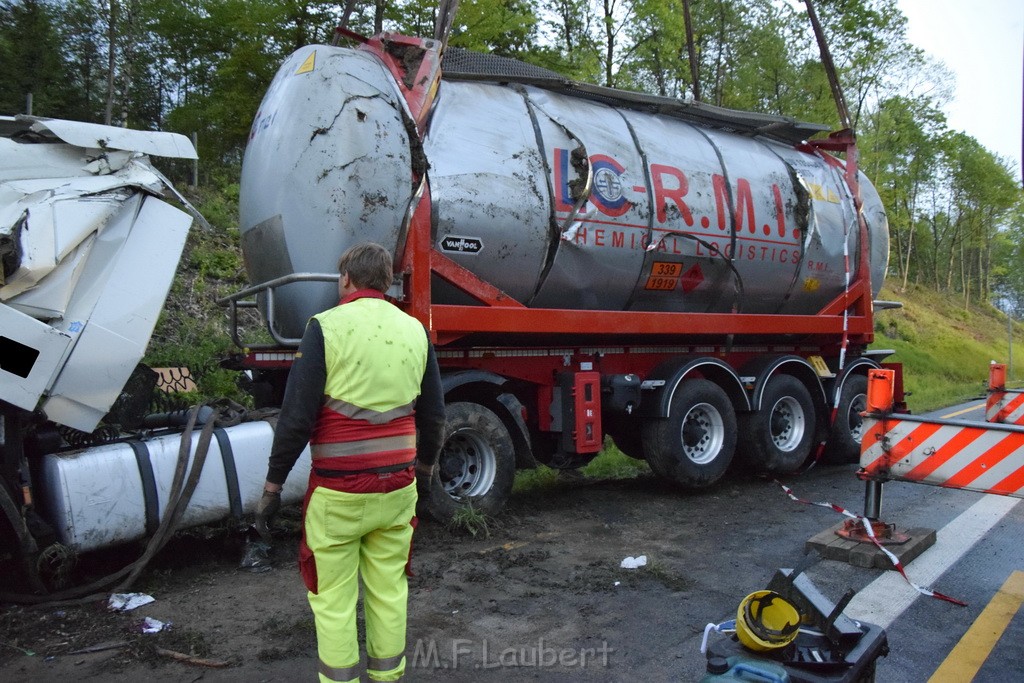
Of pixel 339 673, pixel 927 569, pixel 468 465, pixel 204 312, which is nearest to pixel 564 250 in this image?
pixel 468 465

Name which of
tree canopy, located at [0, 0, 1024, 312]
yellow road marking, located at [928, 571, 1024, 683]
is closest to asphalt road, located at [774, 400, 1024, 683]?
yellow road marking, located at [928, 571, 1024, 683]

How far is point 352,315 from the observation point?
3053 millimetres

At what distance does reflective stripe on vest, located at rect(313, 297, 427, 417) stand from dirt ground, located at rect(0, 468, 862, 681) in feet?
4.41

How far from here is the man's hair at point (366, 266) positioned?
3172 mm

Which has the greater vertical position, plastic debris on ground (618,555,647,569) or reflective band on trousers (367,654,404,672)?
reflective band on trousers (367,654,404,672)

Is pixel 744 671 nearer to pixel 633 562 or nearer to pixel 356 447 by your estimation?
pixel 356 447

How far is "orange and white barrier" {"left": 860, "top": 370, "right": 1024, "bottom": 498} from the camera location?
4.51 meters

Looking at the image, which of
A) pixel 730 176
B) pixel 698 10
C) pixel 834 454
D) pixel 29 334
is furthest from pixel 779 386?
pixel 698 10

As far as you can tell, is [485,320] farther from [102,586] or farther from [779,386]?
[779,386]

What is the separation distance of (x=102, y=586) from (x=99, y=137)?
2530 millimetres

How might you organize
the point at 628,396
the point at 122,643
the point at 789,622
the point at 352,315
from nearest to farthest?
the point at 789,622 < the point at 352,315 < the point at 122,643 < the point at 628,396

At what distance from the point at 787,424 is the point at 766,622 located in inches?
250

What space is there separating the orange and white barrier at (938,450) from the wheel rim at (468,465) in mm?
2538

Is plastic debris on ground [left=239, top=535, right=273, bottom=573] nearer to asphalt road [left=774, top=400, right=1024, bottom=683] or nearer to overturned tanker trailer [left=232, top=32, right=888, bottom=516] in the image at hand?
overturned tanker trailer [left=232, top=32, right=888, bottom=516]
